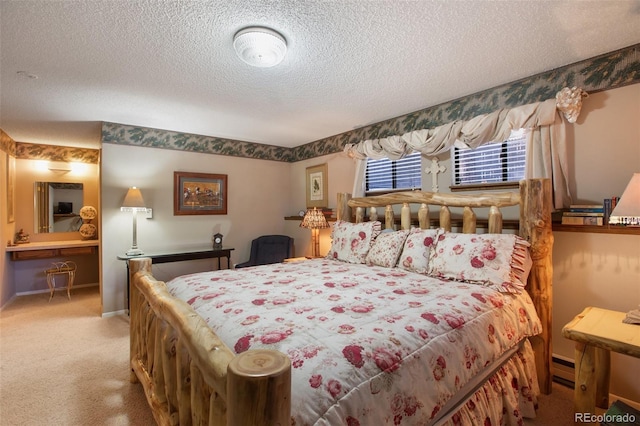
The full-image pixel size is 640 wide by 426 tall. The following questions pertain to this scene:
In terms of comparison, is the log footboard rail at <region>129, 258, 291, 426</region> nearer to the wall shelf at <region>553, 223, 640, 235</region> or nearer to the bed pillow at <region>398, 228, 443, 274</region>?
the bed pillow at <region>398, 228, 443, 274</region>

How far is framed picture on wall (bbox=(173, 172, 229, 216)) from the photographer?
4160mm

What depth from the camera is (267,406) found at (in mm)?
691

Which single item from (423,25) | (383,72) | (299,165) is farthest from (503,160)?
(299,165)

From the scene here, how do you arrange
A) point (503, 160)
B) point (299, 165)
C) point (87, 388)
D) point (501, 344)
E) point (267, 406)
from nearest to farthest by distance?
point (267, 406), point (501, 344), point (87, 388), point (503, 160), point (299, 165)

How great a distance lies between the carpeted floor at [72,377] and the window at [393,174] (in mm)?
2168

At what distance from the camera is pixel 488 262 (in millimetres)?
2070

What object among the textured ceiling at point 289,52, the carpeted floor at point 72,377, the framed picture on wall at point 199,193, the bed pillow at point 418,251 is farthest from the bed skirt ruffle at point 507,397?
the framed picture on wall at point 199,193

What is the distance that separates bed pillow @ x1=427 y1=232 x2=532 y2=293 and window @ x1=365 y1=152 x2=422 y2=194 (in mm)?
1178

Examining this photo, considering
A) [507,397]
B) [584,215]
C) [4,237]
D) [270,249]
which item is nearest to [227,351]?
[507,397]

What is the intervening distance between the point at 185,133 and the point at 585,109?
4315 mm

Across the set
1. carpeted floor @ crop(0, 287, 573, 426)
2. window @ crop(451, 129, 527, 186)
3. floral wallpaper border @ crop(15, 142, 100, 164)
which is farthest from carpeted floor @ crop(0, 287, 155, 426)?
window @ crop(451, 129, 527, 186)

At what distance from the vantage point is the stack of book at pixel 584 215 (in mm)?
2039

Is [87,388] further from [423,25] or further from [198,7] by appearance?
[423,25]

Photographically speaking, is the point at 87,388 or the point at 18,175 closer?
the point at 87,388
